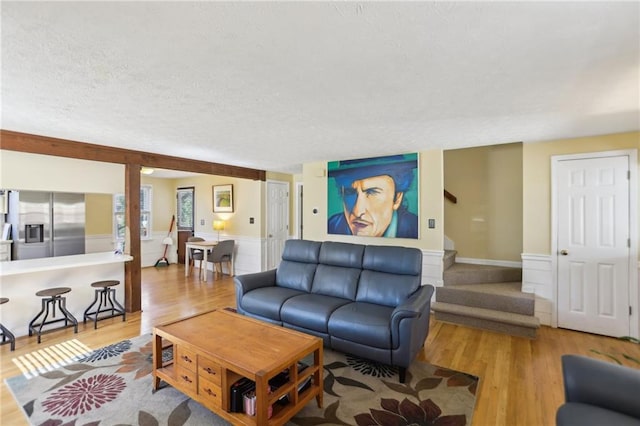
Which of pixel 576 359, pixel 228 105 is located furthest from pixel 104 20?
pixel 576 359

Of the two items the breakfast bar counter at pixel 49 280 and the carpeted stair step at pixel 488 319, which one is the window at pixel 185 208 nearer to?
the breakfast bar counter at pixel 49 280

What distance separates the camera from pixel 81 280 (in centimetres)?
374

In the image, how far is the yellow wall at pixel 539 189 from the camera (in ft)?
11.3

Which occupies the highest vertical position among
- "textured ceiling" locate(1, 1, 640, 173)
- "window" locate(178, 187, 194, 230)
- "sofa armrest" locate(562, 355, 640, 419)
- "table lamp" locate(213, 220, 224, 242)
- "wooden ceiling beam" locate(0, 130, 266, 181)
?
"textured ceiling" locate(1, 1, 640, 173)

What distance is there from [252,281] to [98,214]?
3479 millimetres

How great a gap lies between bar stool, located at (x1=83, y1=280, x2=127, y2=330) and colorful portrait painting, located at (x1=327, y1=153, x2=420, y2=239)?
10.2 feet

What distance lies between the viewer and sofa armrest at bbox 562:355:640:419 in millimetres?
1322

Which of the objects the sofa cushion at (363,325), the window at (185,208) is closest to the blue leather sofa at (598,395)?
the sofa cushion at (363,325)

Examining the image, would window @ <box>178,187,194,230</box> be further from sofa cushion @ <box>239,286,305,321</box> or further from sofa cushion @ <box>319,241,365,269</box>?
sofa cushion @ <box>319,241,365,269</box>

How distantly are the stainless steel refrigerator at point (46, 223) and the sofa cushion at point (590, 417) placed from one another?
6196mm

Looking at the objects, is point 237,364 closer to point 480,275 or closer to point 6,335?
point 6,335

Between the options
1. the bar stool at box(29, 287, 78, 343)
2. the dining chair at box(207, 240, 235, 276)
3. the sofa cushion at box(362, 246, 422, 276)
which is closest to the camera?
the sofa cushion at box(362, 246, 422, 276)

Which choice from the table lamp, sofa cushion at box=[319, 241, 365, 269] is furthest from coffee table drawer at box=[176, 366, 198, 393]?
the table lamp

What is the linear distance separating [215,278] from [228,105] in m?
4.50
